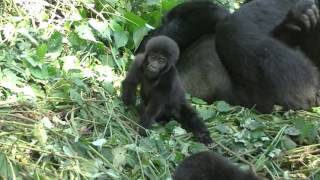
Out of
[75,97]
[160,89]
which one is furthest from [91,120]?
[160,89]

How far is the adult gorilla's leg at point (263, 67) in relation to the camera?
3.98 metres

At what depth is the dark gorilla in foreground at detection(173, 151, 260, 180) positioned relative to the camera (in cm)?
284

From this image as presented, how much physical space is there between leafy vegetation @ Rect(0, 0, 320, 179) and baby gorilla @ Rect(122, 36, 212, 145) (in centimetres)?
6

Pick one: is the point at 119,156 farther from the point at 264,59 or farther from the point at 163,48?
the point at 264,59

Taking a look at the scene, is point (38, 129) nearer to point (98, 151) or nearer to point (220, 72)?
point (98, 151)

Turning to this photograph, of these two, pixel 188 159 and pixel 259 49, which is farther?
pixel 259 49

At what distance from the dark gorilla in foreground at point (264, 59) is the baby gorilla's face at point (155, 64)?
0.63 metres

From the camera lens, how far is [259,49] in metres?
3.99

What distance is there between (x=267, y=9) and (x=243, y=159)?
1.03 metres

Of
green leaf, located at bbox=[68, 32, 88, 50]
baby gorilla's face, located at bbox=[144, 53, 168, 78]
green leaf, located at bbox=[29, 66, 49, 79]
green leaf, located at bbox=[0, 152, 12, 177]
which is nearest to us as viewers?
green leaf, located at bbox=[0, 152, 12, 177]

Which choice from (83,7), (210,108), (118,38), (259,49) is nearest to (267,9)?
(259,49)

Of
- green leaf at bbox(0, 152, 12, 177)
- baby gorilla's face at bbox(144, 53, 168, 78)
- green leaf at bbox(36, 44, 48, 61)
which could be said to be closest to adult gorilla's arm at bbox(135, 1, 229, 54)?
green leaf at bbox(36, 44, 48, 61)

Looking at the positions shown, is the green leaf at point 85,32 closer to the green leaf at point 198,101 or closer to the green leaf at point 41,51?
the green leaf at point 41,51

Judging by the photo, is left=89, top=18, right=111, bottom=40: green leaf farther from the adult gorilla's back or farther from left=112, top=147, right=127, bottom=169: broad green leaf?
left=112, top=147, right=127, bottom=169: broad green leaf
